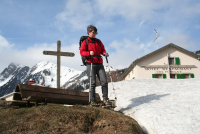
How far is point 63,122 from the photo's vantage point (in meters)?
4.10

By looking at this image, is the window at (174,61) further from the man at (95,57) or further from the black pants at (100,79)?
the black pants at (100,79)

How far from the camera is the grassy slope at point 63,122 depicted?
12.3 ft

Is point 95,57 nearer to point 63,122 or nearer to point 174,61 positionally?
point 63,122

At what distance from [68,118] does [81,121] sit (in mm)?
324

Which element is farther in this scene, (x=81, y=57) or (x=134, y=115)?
(x=81, y=57)

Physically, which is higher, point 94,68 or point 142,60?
point 142,60

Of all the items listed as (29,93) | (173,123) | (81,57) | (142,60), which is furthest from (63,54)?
(142,60)

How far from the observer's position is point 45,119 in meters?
4.10

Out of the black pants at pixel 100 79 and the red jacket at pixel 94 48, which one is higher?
the red jacket at pixel 94 48

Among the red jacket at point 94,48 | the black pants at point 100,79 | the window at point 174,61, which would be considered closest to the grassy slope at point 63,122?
the black pants at point 100,79

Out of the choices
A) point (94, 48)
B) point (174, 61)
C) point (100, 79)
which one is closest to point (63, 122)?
point (100, 79)

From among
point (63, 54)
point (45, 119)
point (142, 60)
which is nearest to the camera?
point (45, 119)

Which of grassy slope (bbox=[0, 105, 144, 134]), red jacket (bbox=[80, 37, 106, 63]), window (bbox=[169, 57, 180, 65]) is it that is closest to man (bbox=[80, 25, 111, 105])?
red jacket (bbox=[80, 37, 106, 63])

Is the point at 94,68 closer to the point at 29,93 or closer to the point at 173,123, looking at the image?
the point at 29,93
